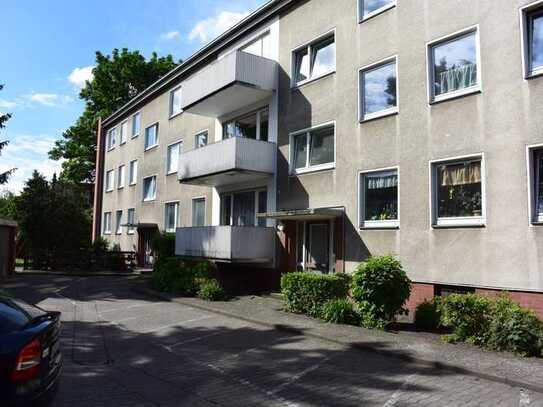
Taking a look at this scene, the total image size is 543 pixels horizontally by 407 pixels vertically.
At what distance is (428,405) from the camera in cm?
597

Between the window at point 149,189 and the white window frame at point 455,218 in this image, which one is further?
the window at point 149,189

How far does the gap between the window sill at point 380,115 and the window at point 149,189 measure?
52.4ft

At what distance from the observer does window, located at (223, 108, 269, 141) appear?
18188 millimetres

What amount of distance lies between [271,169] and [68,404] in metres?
11.7

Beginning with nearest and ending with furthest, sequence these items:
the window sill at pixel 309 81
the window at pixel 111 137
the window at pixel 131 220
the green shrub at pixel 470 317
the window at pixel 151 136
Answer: the green shrub at pixel 470 317 → the window sill at pixel 309 81 → the window at pixel 151 136 → the window at pixel 131 220 → the window at pixel 111 137

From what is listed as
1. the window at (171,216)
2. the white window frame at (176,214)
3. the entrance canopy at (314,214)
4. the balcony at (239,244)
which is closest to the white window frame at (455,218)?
the entrance canopy at (314,214)

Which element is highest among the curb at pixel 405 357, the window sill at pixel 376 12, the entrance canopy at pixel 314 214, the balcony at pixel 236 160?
the window sill at pixel 376 12

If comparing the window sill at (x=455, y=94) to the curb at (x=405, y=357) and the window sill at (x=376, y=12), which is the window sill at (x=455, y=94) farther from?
the curb at (x=405, y=357)

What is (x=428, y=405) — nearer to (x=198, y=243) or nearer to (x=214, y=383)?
(x=214, y=383)

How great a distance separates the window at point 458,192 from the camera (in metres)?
10.8

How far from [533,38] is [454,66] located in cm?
183

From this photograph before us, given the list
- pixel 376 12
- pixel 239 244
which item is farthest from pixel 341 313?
pixel 376 12

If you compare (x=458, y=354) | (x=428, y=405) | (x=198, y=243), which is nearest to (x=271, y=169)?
(x=198, y=243)

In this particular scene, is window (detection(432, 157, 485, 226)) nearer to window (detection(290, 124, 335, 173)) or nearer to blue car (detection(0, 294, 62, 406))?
window (detection(290, 124, 335, 173))
